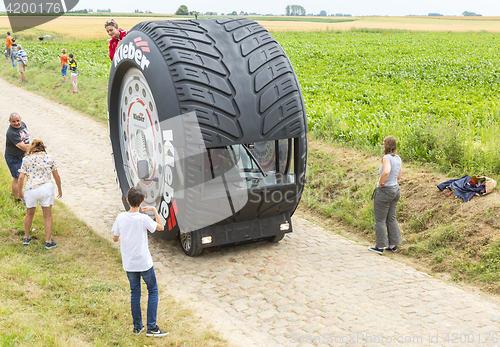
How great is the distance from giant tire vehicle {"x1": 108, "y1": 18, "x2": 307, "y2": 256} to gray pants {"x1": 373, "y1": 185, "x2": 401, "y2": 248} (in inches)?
53.8

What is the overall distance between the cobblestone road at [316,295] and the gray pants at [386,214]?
373mm

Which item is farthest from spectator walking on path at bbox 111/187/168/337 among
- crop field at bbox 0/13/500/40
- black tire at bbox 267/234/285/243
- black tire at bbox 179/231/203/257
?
crop field at bbox 0/13/500/40

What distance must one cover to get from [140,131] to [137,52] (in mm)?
1237

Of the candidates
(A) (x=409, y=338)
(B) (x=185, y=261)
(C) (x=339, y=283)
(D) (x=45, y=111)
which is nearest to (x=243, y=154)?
(B) (x=185, y=261)

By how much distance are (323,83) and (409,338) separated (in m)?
15.8

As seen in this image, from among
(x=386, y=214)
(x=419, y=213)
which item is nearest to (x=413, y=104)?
(x=419, y=213)

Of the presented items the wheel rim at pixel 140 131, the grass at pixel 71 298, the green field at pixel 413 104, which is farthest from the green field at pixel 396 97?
the grass at pixel 71 298

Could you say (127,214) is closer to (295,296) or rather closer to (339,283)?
(295,296)

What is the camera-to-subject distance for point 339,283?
6.25 m

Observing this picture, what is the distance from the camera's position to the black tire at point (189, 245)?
6809 mm

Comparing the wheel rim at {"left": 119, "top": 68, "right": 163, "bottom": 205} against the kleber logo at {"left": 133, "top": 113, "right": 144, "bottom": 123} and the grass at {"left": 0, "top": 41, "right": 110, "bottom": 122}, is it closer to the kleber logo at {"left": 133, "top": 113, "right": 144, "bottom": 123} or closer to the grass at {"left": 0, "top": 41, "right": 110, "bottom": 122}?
the kleber logo at {"left": 133, "top": 113, "right": 144, "bottom": 123}

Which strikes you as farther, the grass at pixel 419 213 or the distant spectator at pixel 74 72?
the distant spectator at pixel 74 72

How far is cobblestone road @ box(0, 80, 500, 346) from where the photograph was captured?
508 centimetres

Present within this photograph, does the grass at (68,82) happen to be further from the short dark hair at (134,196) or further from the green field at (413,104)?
the short dark hair at (134,196)
